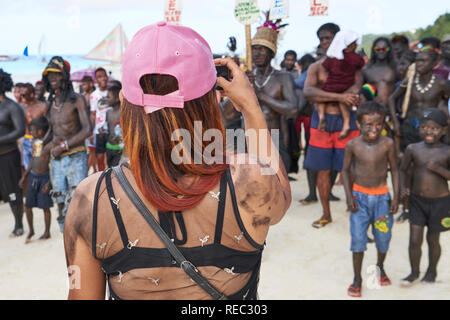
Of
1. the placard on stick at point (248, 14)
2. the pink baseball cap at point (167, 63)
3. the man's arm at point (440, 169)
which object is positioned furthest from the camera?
the placard on stick at point (248, 14)

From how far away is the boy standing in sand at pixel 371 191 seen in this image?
385 centimetres

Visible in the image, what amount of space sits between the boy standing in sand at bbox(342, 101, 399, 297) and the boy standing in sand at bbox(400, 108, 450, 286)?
187 mm

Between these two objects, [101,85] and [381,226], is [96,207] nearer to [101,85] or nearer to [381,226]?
[381,226]

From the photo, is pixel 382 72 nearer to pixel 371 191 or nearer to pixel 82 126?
pixel 371 191

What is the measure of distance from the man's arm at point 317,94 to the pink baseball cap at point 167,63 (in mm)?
4243

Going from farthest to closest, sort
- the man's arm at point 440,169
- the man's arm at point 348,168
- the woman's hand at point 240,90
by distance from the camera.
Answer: the man's arm at point 348,168, the man's arm at point 440,169, the woman's hand at point 240,90

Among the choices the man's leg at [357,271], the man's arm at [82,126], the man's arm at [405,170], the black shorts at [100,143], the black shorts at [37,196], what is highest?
the man's arm at [82,126]

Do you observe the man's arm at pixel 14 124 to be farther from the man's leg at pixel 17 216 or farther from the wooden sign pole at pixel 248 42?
the wooden sign pole at pixel 248 42

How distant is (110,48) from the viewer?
17.7 meters

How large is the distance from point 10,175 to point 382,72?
5.58m

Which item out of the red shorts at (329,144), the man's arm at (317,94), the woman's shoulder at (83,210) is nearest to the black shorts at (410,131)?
the red shorts at (329,144)

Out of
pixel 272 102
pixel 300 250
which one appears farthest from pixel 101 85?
pixel 300 250

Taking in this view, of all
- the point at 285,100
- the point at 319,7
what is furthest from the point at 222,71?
the point at 319,7

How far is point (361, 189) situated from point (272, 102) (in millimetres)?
1682
